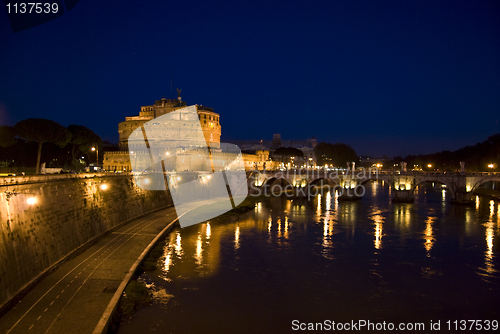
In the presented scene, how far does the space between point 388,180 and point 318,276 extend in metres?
31.5

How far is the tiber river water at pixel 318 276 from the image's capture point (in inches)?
482

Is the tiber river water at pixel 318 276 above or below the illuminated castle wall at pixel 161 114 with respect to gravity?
below

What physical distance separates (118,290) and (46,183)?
19.3ft

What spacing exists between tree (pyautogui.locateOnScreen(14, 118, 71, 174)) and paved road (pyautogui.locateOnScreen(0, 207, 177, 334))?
1634cm

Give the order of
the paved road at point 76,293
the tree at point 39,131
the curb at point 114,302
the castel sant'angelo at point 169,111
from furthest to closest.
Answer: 1. the castel sant'angelo at point 169,111
2. the tree at point 39,131
3. the curb at point 114,302
4. the paved road at point 76,293

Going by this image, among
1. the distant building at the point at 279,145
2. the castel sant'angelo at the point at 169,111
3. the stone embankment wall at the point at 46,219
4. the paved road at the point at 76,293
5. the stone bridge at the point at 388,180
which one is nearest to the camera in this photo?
the paved road at the point at 76,293

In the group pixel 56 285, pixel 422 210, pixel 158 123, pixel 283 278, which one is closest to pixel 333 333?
pixel 283 278

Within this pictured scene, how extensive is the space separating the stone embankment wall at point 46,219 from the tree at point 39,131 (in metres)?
11.1

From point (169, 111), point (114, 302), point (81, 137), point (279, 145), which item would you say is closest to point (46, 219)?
point (114, 302)

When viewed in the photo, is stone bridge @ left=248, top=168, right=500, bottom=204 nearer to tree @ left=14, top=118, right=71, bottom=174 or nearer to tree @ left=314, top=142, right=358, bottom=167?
tree @ left=14, top=118, right=71, bottom=174

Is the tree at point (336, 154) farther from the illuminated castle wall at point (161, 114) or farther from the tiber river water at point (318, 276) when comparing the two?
the tiber river water at point (318, 276)

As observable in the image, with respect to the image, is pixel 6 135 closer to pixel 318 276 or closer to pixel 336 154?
pixel 318 276

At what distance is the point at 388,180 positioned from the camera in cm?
4416

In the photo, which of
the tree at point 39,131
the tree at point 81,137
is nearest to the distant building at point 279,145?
the tree at point 81,137
